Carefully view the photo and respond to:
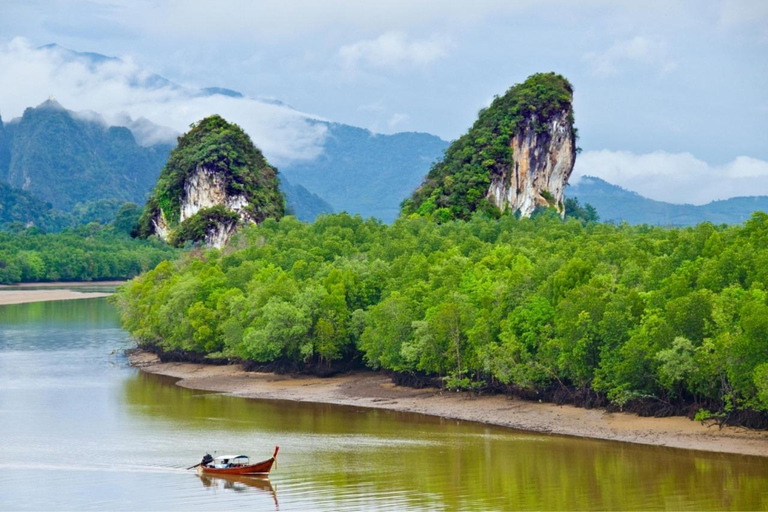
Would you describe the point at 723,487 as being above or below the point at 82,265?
below

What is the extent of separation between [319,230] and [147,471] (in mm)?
57217

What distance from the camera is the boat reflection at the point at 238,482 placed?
39406mm

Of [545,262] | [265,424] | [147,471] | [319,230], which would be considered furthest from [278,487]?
[319,230]

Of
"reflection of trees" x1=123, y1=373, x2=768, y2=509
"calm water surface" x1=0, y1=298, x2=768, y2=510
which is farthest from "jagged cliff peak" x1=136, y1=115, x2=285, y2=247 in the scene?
"reflection of trees" x1=123, y1=373, x2=768, y2=509

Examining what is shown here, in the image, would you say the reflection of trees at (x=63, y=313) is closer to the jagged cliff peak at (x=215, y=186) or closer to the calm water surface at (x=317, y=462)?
the jagged cliff peak at (x=215, y=186)

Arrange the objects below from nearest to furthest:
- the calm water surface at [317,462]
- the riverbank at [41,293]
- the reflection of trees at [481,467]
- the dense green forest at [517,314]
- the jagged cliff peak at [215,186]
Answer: the calm water surface at [317,462], the reflection of trees at [481,467], the dense green forest at [517,314], the riverbank at [41,293], the jagged cliff peak at [215,186]

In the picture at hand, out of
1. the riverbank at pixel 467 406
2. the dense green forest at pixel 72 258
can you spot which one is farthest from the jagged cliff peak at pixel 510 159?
the riverbank at pixel 467 406

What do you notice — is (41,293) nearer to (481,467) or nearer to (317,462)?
(317,462)

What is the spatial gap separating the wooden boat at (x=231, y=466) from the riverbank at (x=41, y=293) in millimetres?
86672

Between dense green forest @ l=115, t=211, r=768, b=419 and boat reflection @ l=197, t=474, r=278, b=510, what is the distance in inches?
613

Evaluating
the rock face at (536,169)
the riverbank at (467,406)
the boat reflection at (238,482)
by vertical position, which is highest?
the rock face at (536,169)

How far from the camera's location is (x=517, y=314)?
177 ft

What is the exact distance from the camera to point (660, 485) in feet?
128

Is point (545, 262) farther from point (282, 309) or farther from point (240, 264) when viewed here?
point (240, 264)
